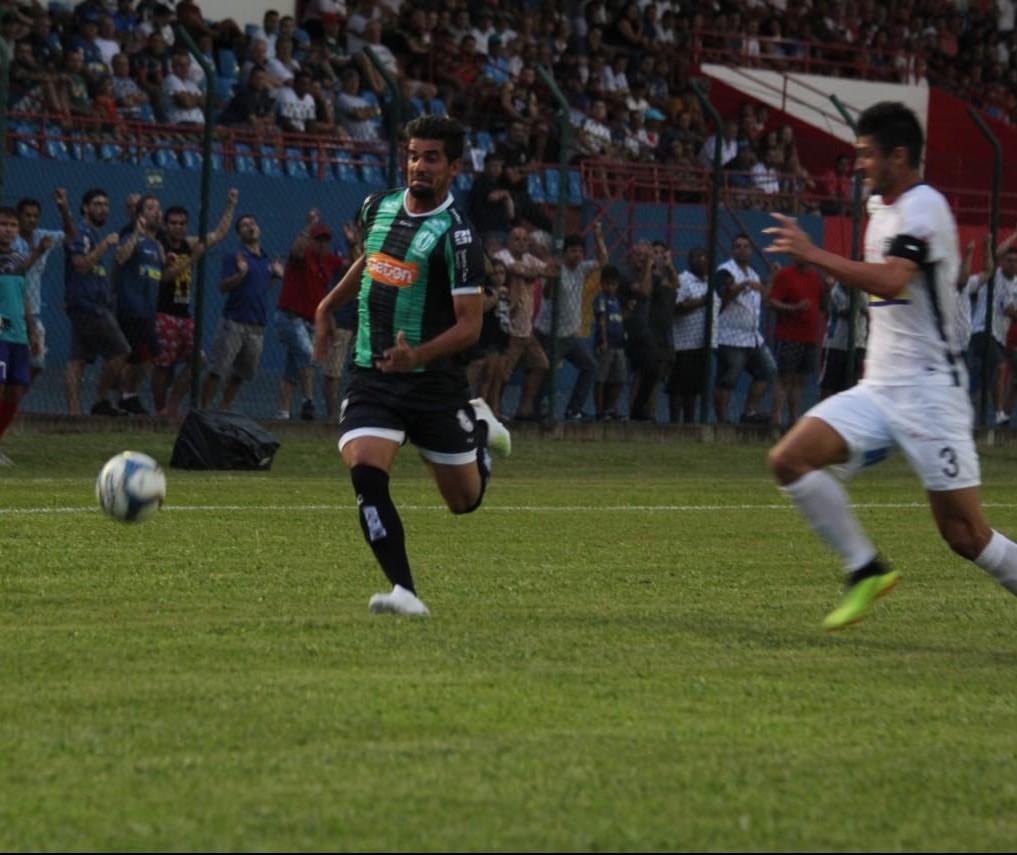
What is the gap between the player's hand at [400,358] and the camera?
8.34 metres

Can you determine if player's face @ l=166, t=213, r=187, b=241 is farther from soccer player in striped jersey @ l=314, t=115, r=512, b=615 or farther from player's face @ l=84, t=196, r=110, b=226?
soccer player in striped jersey @ l=314, t=115, r=512, b=615

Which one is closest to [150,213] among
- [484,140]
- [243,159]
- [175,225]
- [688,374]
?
[175,225]

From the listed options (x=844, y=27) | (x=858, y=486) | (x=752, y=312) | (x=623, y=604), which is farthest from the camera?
(x=844, y=27)

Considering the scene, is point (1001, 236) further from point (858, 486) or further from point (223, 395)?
point (223, 395)

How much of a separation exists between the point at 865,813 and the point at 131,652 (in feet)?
10.1

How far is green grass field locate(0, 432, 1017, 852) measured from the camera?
4789 millimetres

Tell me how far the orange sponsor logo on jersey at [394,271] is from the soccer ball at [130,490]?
1517 millimetres

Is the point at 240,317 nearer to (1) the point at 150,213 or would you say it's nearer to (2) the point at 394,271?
(1) the point at 150,213

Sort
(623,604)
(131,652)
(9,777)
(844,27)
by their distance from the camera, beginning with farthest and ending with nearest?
(844,27), (623,604), (131,652), (9,777)

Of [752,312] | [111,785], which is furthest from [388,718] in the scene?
[752,312]

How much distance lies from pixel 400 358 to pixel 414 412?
18.7 inches

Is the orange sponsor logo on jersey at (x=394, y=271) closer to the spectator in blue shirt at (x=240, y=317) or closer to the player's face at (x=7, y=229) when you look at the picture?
the player's face at (x=7, y=229)

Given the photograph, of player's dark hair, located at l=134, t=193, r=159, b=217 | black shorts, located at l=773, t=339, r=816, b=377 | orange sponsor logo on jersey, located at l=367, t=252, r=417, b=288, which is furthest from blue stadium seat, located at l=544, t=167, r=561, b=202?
orange sponsor logo on jersey, located at l=367, t=252, r=417, b=288

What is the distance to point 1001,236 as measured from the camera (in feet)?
84.1
